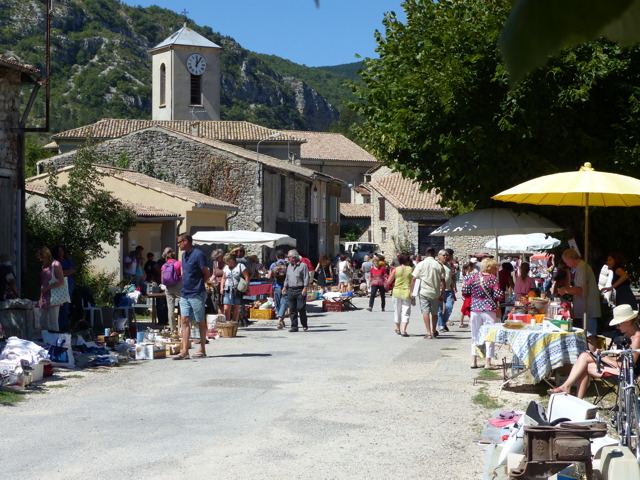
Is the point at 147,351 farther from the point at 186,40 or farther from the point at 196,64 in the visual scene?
the point at 186,40

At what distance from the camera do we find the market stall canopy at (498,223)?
41.0 ft

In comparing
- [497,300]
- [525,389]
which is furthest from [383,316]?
[525,389]

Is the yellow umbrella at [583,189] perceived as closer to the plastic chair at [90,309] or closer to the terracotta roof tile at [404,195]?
the plastic chair at [90,309]

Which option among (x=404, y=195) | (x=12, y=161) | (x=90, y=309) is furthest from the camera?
(x=404, y=195)

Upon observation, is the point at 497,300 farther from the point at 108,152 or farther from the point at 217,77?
the point at 217,77

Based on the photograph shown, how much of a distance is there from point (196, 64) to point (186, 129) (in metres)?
13.0

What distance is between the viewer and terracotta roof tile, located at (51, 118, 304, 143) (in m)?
45.3

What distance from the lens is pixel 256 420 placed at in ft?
25.9

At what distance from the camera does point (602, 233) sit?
44.9 ft

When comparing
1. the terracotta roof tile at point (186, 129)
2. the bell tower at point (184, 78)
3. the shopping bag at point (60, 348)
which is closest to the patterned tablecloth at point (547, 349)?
the shopping bag at point (60, 348)

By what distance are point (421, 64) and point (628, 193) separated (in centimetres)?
486

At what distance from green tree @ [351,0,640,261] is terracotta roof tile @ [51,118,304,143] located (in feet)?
104

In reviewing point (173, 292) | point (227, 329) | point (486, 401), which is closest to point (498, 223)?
point (486, 401)

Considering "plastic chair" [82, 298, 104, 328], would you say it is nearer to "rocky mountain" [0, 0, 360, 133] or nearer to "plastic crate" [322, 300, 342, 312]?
"plastic crate" [322, 300, 342, 312]
